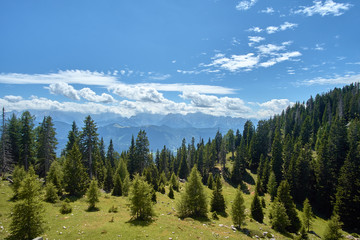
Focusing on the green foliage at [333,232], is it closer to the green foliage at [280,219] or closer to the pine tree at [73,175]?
the green foliage at [280,219]

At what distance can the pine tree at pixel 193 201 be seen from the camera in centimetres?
3534

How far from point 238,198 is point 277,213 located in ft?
30.7

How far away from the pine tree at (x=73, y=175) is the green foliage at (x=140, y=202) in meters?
14.8

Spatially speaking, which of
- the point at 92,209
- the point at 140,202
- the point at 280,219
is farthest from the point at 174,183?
the point at 140,202

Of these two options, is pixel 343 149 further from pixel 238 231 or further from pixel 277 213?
pixel 238 231

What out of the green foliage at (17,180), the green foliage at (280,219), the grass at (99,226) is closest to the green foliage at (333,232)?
the green foliage at (280,219)

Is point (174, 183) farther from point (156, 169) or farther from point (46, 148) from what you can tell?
point (46, 148)

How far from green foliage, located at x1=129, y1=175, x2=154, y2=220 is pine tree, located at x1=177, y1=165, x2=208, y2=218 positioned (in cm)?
870

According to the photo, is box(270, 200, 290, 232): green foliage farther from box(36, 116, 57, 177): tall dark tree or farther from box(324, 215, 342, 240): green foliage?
box(36, 116, 57, 177): tall dark tree

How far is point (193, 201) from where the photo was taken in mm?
35594

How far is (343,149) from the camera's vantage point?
2516 inches

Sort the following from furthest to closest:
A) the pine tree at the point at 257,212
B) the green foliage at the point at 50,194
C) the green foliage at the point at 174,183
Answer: the green foliage at the point at 174,183
the pine tree at the point at 257,212
the green foliage at the point at 50,194

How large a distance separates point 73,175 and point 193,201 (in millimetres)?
24005

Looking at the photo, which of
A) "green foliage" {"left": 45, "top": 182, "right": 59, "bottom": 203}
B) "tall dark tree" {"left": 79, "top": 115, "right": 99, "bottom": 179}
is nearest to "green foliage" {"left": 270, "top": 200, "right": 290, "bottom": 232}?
"green foliage" {"left": 45, "top": 182, "right": 59, "bottom": 203}
